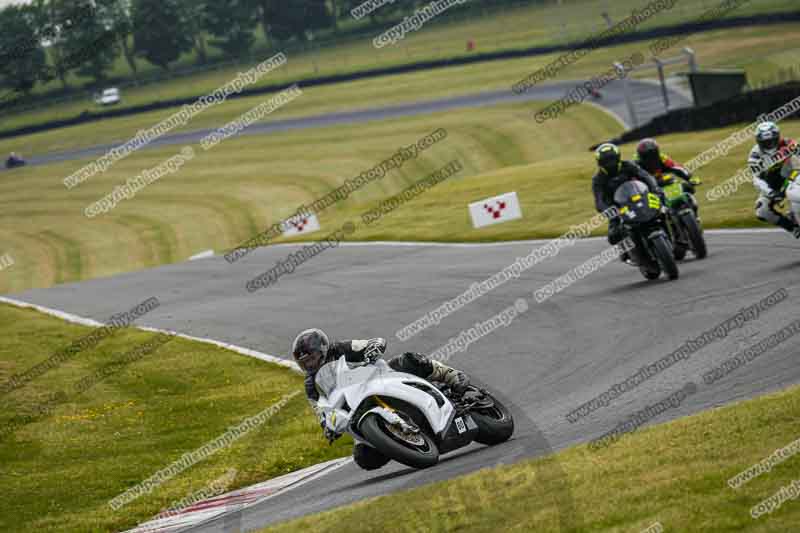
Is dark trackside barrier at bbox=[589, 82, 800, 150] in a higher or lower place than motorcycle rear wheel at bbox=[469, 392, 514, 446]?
lower

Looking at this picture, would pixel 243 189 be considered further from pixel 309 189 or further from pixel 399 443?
pixel 399 443

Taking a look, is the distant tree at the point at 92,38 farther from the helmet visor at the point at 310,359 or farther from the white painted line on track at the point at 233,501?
the helmet visor at the point at 310,359

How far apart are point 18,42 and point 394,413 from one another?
90.2m

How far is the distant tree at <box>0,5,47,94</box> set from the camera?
3783 inches

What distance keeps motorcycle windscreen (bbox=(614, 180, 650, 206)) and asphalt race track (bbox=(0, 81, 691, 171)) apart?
3413 cm

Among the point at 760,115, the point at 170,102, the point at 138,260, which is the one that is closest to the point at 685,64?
the point at 760,115

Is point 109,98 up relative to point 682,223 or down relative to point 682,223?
down

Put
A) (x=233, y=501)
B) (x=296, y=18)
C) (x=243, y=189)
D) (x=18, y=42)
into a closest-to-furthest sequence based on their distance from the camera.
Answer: (x=233, y=501) → (x=243, y=189) → (x=18, y=42) → (x=296, y=18)

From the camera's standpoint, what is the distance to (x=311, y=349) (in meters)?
9.76

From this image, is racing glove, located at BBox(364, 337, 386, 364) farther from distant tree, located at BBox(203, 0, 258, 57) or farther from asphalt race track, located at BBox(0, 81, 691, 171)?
distant tree, located at BBox(203, 0, 258, 57)

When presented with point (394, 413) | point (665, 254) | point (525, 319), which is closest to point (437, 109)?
point (525, 319)

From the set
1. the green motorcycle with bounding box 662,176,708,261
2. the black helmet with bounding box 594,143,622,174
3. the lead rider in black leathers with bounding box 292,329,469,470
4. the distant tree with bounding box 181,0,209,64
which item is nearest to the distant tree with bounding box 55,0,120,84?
the distant tree with bounding box 181,0,209,64

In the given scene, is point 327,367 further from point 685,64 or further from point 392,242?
point 685,64

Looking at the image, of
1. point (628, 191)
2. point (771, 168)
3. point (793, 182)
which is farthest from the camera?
point (628, 191)
